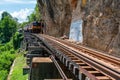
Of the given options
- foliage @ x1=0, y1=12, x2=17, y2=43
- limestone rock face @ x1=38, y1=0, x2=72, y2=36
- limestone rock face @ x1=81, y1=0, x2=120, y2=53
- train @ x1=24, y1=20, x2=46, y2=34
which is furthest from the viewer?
foliage @ x1=0, y1=12, x2=17, y2=43

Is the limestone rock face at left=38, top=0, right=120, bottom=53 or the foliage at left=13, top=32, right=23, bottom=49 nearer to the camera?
the limestone rock face at left=38, top=0, right=120, bottom=53

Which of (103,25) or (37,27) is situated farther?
(37,27)

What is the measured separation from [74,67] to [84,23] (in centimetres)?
1453

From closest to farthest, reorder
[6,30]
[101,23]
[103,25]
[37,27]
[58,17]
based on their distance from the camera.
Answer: [103,25], [101,23], [58,17], [37,27], [6,30]

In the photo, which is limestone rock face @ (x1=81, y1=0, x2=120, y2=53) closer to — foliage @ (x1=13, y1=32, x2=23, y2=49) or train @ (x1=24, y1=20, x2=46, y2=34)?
train @ (x1=24, y1=20, x2=46, y2=34)

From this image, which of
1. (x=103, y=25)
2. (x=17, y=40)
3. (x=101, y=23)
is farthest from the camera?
(x=17, y=40)

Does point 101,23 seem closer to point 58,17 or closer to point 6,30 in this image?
point 58,17

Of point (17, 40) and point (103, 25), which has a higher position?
point (103, 25)

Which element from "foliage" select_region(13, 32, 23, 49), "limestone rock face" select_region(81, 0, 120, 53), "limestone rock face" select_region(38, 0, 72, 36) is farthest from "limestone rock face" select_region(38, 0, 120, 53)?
"foliage" select_region(13, 32, 23, 49)

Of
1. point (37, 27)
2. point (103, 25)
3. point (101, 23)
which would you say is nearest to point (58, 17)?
point (37, 27)

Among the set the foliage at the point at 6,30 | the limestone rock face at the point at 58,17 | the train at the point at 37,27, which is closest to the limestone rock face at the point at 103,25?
the limestone rock face at the point at 58,17

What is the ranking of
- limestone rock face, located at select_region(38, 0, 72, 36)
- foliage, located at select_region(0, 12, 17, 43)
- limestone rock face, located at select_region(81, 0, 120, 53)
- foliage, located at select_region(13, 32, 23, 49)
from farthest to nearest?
foliage, located at select_region(0, 12, 17, 43) → foliage, located at select_region(13, 32, 23, 49) → limestone rock face, located at select_region(38, 0, 72, 36) → limestone rock face, located at select_region(81, 0, 120, 53)

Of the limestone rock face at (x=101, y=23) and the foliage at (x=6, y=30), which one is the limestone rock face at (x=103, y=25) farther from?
the foliage at (x=6, y=30)

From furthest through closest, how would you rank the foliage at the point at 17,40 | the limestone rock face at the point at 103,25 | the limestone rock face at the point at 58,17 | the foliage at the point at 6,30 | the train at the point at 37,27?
1. the foliage at the point at 6,30
2. the foliage at the point at 17,40
3. the train at the point at 37,27
4. the limestone rock face at the point at 58,17
5. the limestone rock face at the point at 103,25
